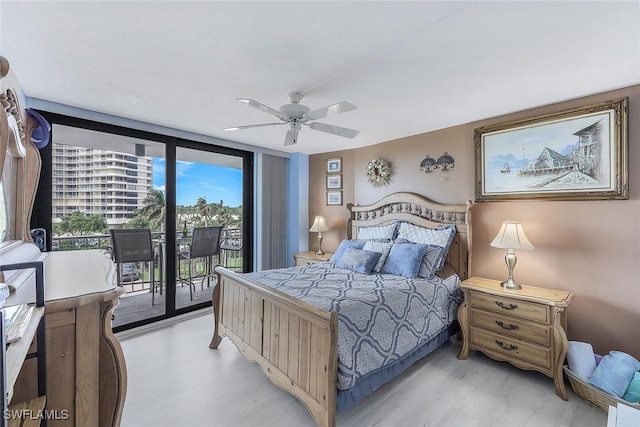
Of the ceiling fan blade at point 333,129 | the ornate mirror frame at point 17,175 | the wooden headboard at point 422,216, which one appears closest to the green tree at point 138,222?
the ornate mirror frame at point 17,175

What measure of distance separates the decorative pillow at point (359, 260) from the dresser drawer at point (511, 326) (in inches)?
41.3

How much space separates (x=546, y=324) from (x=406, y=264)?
1198mm

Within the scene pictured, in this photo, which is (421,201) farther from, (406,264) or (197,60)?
(197,60)

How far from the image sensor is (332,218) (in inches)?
189

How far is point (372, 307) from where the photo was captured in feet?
7.12

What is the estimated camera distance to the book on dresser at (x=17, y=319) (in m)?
0.79

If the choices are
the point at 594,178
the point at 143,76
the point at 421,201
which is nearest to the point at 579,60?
the point at 594,178

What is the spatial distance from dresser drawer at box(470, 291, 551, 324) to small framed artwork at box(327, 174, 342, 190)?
2.61 m

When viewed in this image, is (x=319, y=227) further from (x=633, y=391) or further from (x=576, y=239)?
(x=633, y=391)

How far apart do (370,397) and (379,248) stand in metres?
1.56

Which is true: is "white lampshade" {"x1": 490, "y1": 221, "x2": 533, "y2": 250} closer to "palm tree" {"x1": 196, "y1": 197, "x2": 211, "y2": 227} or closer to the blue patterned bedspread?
the blue patterned bedspread

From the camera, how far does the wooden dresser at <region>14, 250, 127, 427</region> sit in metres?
1.08

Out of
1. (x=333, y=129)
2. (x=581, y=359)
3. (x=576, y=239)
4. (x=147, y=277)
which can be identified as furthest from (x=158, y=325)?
(x=576, y=239)

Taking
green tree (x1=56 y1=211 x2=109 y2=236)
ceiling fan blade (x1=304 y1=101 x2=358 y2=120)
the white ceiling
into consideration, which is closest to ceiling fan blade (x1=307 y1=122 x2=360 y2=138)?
ceiling fan blade (x1=304 y1=101 x2=358 y2=120)
